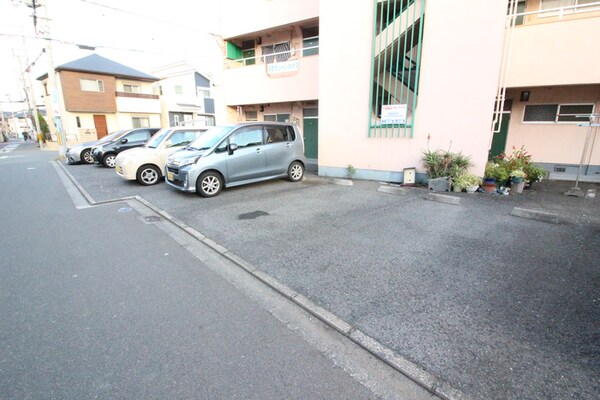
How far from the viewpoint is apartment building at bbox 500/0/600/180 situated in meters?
7.74

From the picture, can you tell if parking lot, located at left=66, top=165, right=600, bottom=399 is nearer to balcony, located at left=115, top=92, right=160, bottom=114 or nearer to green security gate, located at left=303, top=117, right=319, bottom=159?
green security gate, located at left=303, top=117, right=319, bottom=159

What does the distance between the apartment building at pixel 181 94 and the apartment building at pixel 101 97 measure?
1320 millimetres

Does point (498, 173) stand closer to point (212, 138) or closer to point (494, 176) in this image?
point (494, 176)

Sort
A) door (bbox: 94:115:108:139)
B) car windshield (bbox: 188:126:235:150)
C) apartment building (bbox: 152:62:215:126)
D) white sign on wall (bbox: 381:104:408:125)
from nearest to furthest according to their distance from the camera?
car windshield (bbox: 188:126:235:150)
white sign on wall (bbox: 381:104:408:125)
door (bbox: 94:115:108:139)
apartment building (bbox: 152:62:215:126)

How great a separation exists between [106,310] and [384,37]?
881cm

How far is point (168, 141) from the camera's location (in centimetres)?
903

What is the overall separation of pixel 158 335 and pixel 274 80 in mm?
11557

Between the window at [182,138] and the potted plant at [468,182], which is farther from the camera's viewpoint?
the window at [182,138]

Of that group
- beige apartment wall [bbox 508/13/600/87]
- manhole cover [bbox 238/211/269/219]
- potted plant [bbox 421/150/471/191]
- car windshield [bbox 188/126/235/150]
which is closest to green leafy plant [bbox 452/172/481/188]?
potted plant [bbox 421/150/471/191]

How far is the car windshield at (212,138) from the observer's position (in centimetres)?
734

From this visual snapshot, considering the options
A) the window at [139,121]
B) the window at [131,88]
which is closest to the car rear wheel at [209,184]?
the window at [139,121]

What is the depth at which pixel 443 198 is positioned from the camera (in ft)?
22.0

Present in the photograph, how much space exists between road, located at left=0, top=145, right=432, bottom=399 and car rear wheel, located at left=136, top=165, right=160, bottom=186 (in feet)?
14.3

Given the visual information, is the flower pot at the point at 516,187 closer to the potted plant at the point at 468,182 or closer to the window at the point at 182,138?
the potted plant at the point at 468,182
